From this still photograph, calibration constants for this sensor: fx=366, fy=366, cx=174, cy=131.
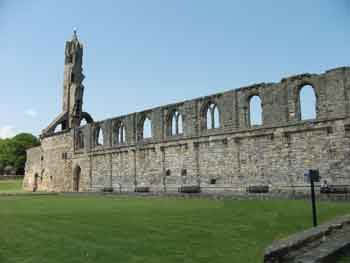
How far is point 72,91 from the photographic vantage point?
4184 centimetres

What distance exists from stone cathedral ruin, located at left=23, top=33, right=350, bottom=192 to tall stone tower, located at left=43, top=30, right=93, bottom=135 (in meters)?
4.54

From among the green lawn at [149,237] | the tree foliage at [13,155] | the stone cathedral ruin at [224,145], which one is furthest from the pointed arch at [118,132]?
the tree foliage at [13,155]

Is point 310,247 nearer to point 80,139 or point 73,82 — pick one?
point 80,139

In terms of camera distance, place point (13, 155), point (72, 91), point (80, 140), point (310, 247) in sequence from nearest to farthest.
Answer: point (310, 247)
point (80, 140)
point (72, 91)
point (13, 155)

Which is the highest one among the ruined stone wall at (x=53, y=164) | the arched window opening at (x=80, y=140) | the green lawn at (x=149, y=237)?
the arched window opening at (x=80, y=140)

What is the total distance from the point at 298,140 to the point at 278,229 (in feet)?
39.4

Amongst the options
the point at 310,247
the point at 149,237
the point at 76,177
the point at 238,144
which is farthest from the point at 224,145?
the point at 76,177

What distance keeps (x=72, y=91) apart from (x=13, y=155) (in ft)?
153

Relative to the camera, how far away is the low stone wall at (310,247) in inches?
200

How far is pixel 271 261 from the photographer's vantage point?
5.22 meters

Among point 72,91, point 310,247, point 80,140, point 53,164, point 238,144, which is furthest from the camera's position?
point 72,91

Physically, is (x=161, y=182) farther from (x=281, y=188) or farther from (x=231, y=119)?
(x=281, y=188)

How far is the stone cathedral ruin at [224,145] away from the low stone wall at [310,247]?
12.6 metres

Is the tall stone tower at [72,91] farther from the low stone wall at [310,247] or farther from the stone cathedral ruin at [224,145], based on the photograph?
the low stone wall at [310,247]
